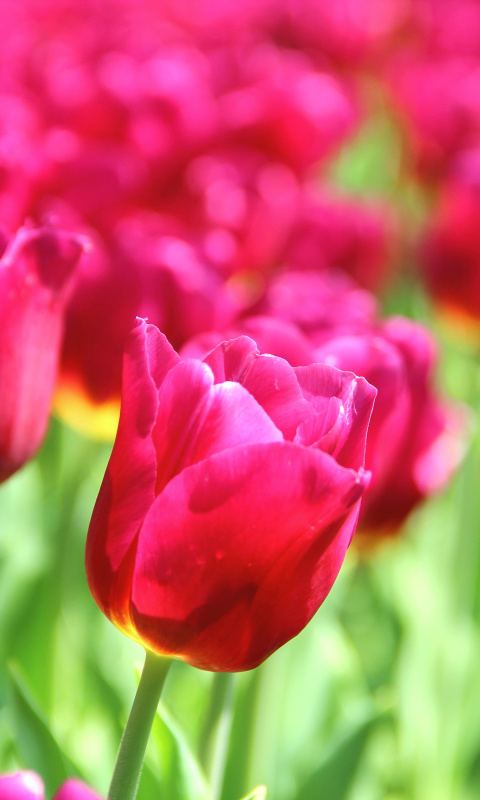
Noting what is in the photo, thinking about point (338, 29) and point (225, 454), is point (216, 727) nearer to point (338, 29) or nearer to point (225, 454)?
point (225, 454)

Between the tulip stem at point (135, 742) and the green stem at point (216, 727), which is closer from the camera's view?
the tulip stem at point (135, 742)

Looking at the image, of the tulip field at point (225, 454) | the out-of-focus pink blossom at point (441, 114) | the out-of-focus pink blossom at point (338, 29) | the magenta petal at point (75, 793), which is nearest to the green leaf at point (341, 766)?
the tulip field at point (225, 454)

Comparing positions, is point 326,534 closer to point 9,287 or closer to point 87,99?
point 9,287

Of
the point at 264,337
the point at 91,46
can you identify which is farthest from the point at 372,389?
the point at 91,46

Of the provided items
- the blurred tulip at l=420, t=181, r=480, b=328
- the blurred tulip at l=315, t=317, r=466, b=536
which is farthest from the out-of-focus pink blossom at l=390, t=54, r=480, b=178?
the blurred tulip at l=315, t=317, r=466, b=536

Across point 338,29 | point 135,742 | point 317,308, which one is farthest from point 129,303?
point 338,29

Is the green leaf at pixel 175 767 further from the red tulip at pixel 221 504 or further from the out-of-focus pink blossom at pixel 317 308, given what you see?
the out-of-focus pink blossom at pixel 317 308

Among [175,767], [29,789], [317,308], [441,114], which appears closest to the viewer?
[29,789]
